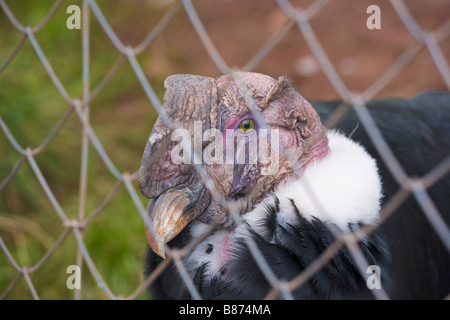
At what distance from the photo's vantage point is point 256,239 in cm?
163

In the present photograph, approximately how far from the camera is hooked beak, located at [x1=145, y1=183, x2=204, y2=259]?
1.60 meters

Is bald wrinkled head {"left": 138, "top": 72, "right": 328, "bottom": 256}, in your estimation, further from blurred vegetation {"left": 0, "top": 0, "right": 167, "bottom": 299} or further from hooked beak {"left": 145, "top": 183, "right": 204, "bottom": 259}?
blurred vegetation {"left": 0, "top": 0, "right": 167, "bottom": 299}

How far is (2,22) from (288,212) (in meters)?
2.95

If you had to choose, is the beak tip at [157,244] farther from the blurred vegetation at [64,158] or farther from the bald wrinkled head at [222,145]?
the blurred vegetation at [64,158]

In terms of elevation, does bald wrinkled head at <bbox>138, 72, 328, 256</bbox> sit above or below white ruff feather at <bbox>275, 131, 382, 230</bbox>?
above

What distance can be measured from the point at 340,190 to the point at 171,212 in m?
0.44

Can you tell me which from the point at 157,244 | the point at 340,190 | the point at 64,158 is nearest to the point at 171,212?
the point at 157,244

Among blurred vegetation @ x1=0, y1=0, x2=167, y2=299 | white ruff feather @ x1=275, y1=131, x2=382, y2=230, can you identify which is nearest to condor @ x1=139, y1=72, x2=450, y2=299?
white ruff feather @ x1=275, y1=131, x2=382, y2=230

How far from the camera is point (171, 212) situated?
164cm

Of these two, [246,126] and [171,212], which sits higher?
[246,126]

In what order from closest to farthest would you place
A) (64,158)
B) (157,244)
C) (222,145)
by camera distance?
(157,244), (222,145), (64,158)

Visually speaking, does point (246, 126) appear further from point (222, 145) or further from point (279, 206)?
point (279, 206)

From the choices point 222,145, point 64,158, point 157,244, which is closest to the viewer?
point 157,244
